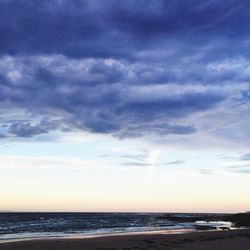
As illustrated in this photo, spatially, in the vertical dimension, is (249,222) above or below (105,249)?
Answer: above

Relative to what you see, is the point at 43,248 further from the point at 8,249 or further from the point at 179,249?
the point at 179,249

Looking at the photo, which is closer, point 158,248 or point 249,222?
point 158,248

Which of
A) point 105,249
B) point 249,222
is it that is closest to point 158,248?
point 105,249

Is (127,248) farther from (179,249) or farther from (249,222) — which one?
(249,222)

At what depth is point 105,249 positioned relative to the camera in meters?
27.2

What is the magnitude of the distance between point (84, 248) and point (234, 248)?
1045cm

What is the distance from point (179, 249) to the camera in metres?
25.9

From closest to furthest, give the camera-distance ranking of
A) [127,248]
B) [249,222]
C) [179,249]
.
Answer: [179,249], [127,248], [249,222]

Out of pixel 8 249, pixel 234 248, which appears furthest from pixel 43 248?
pixel 234 248

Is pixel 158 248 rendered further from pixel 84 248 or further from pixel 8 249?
pixel 8 249

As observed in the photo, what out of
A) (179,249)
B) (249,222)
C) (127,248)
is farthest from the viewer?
(249,222)

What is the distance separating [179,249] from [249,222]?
58.3 metres

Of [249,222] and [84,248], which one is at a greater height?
[249,222]

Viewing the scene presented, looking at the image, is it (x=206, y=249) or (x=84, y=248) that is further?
(x=84, y=248)
